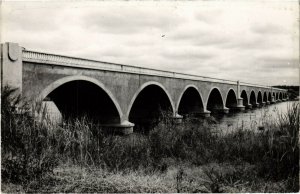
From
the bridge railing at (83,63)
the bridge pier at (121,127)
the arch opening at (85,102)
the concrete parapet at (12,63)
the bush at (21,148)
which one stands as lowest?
the bridge pier at (121,127)

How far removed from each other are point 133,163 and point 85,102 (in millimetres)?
16114

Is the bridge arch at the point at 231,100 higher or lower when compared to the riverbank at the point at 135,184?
higher

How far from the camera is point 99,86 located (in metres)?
18.5

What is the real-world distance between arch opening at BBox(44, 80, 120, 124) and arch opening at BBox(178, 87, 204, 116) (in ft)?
48.1

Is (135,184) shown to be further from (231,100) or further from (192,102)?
(231,100)

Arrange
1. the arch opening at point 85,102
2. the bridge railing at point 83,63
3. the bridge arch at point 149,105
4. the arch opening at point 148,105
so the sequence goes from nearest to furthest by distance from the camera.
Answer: the bridge railing at point 83,63, the arch opening at point 85,102, the bridge arch at point 149,105, the arch opening at point 148,105

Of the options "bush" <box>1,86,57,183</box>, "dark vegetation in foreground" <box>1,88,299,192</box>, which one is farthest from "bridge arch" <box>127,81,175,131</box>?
"bush" <box>1,86,57,183</box>

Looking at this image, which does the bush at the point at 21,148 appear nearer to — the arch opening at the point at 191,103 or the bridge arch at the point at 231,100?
the arch opening at the point at 191,103

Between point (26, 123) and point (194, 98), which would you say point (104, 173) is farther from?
point (194, 98)

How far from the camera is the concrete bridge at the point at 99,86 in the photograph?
44.4 ft

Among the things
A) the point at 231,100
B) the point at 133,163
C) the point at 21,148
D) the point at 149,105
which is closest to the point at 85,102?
the point at 149,105

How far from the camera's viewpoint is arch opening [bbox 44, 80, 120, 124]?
19.6 m

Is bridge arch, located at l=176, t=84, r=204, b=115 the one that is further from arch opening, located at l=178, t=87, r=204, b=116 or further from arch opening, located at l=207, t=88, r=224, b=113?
arch opening, located at l=207, t=88, r=224, b=113

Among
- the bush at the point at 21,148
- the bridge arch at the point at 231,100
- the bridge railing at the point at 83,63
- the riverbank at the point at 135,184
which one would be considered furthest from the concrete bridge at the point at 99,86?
the bridge arch at the point at 231,100
